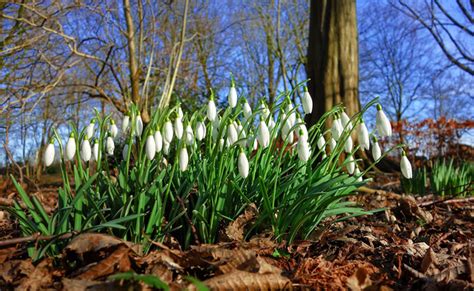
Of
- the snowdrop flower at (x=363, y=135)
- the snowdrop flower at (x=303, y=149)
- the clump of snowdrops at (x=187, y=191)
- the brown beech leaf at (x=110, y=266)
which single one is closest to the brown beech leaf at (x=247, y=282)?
the brown beech leaf at (x=110, y=266)

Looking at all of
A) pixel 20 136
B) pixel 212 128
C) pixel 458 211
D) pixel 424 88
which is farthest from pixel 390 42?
pixel 212 128

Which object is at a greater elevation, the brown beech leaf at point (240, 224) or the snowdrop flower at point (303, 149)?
the snowdrop flower at point (303, 149)

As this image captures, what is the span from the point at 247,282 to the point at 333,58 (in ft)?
15.1

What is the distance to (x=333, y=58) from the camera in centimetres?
533

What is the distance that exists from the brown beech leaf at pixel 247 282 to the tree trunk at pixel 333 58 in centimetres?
407

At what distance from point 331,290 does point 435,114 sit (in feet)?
84.5

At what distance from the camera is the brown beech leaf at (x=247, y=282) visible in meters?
1.21

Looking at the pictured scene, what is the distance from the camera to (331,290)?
1306 millimetres

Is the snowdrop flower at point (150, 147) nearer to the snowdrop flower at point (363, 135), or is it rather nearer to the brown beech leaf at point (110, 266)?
the brown beech leaf at point (110, 266)

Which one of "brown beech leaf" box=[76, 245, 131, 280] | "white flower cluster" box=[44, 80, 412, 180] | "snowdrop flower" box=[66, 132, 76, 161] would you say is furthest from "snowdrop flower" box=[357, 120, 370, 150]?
"snowdrop flower" box=[66, 132, 76, 161]

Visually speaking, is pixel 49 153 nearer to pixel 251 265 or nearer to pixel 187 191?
pixel 187 191

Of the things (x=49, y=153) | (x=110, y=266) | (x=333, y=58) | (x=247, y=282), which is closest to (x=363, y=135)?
(x=247, y=282)

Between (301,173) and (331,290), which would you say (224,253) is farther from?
(301,173)

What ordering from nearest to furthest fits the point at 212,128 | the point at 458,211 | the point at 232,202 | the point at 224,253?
1. the point at 224,253
2. the point at 232,202
3. the point at 212,128
4. the point at 458,211
